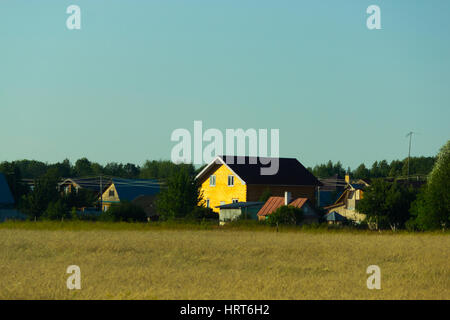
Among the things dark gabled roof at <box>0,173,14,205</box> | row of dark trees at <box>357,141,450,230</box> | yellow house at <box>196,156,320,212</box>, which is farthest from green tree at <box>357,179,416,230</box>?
dark gabled roof at <box>0,173,14,205</box>

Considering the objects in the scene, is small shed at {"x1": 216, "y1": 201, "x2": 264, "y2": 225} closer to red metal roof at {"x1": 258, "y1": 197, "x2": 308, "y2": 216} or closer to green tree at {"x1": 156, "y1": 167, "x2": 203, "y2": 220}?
red metal roof at {"x1": 258, "y1": 197, "x2": 308, "y2": 216}

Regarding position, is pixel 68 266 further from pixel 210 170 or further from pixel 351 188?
pixel 351 188

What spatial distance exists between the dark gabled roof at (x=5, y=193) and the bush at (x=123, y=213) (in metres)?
23.7

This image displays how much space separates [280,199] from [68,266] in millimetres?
43343

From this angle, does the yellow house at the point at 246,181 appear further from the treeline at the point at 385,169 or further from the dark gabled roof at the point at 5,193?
the treeline at the point at 385,169

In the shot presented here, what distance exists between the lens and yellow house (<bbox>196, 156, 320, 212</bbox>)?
71.8 meters

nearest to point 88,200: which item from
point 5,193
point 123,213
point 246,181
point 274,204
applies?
point 5,193

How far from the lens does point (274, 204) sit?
62.6m

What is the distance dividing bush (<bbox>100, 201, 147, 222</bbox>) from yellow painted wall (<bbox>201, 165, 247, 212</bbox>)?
10960 mm

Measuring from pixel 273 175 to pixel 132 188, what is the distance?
110ft

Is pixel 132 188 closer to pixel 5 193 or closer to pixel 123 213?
pixel 5 193

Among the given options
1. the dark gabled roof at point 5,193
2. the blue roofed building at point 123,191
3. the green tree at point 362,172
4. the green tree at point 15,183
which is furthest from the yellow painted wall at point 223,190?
the green tree at point 362,172

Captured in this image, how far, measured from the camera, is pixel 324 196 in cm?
11456
